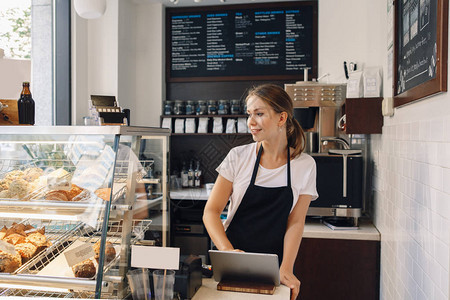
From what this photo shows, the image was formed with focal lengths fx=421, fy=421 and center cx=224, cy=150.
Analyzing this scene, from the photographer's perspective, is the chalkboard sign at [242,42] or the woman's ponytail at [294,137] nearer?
the woman's ponytail at [294,137]

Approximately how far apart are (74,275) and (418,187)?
138 cm

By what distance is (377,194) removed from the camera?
273 cm

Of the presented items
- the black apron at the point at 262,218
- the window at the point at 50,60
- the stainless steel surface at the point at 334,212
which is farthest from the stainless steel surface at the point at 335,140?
the window at the point at 50,60

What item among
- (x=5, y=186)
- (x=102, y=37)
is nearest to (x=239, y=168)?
(x=5, y=186)

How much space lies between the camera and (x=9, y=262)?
60.7 inches

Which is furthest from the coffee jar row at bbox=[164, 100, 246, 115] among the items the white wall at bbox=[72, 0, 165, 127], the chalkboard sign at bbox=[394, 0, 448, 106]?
the chalkboard sign at bbox=[394, 0, 448, 106]

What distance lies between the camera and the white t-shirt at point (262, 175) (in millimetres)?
1957

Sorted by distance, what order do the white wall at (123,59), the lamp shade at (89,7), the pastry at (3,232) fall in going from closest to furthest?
the pastry at (3,232)
the lamp shade at (89,7)
the white wall at (123,59)

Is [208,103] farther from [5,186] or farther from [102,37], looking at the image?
[5,186]

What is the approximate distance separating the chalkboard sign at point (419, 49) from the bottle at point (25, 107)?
1649mm

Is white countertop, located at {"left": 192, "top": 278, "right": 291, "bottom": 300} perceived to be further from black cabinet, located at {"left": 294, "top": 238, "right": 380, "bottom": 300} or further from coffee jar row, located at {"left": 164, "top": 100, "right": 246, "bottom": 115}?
coffee jar row, located at {"left": 164, "top": 100, "right": 246, "bottom": 115}

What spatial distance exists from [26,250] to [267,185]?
41.2 inches

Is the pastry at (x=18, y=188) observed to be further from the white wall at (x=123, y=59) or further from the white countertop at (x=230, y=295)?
the white wall at (x=123, y=59)

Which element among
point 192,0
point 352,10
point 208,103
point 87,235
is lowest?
point 87,235
